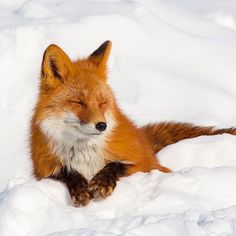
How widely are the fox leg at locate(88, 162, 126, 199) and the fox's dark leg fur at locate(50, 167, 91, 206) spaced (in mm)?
48

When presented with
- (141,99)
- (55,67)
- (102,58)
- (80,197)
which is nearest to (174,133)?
(102,58)

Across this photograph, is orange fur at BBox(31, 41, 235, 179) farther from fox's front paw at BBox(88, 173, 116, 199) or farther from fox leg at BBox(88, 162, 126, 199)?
fox's front paw at BBox(88, 173, 116, 199)

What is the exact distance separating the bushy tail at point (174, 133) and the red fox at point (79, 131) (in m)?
0.74

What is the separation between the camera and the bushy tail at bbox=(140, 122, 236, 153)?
5.30 m

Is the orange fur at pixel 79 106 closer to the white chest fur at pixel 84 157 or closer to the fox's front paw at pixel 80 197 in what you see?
the white chest fur at pixel 84 157

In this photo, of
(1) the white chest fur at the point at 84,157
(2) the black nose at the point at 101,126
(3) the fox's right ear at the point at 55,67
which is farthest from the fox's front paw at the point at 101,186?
(3) the fox's right ear at the point at 55,67

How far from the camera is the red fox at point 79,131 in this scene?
4.20 metres

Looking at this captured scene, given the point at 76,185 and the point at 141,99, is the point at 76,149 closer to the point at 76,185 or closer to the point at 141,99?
the point at 76,185

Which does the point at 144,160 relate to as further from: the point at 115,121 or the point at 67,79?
the point at 67,79

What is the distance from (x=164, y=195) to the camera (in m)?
3.84

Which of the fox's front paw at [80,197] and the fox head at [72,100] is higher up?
the fox head at [72,100]

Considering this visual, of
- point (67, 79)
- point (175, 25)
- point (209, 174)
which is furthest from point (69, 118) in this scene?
point (175, 25)

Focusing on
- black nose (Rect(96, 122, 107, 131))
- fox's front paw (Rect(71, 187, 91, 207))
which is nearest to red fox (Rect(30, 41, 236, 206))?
black nose (Rect(96, 122, 107, 131))

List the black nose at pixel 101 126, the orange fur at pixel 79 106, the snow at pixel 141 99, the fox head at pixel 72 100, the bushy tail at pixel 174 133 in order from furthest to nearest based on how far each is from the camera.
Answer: the bushy tail at pixel 174 133 → the orange fur at pixel 79 106 → the fox head at pixel 72 100 → the black nose at pixel 101 126 → the snow at pixel 141 99
